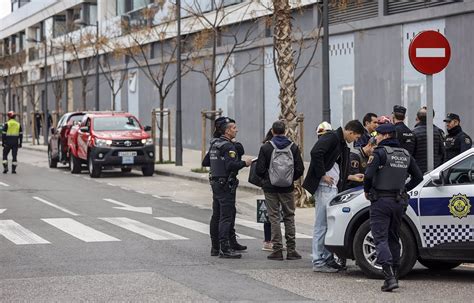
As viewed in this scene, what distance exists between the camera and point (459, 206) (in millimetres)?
10648

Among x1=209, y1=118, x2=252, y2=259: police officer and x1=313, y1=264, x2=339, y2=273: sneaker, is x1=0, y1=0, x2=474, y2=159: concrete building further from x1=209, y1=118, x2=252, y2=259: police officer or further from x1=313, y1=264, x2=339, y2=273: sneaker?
x1=313, y1=264, x2=339, y2=273: sneaker

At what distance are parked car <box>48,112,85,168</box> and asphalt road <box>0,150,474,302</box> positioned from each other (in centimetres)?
1096

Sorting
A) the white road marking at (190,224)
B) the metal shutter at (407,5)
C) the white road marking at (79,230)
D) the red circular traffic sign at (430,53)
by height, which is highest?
the metal shutter at (407,5)

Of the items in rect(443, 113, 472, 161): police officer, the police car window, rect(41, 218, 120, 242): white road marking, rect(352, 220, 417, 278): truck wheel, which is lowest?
rect(41, 218, 120, 242): white road marking

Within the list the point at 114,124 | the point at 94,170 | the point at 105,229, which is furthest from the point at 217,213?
the point at 114,124

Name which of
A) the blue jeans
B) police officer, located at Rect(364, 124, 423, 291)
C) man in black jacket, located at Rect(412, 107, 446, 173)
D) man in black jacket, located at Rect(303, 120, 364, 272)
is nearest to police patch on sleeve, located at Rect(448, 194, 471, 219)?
police officer, located at Rect(364, 124, 423, 291)

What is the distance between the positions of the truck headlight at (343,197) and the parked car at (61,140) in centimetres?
2009

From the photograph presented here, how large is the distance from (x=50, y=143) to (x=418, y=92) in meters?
12.8

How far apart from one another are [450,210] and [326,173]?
1.67 meters

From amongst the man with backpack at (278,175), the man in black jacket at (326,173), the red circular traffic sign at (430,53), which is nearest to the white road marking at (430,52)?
the red circular traffic sign at (430,53)

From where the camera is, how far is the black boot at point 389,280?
10172 millimetres

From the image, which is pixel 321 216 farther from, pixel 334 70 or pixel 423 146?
pixel 334 70

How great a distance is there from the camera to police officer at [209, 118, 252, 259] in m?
12.8

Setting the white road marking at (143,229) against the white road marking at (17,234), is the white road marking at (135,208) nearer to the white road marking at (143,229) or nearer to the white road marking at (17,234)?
the white road marking at (143,229)
